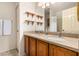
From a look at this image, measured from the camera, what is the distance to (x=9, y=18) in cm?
188

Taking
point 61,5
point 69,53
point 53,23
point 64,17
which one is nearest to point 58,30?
point 53,23

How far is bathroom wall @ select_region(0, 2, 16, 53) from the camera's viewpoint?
1830 millimetres

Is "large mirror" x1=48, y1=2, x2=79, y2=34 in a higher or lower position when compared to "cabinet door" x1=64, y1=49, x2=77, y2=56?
higher

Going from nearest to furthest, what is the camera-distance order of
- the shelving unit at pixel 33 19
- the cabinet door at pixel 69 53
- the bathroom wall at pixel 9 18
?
the cabinet door at pixel 69 53, the bathroom wall at pixel 9 18, the shelving unit at pixel 33 19

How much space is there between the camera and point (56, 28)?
2.27 metres

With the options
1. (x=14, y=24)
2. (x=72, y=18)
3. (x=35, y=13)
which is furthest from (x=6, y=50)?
(x=72, y=18)

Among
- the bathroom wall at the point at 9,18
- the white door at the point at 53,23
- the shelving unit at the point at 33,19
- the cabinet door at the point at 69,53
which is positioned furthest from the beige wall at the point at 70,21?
the bathroom wall at the point at 9,18

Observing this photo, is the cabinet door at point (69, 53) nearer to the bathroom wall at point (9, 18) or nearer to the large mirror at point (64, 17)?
the large mirror at point (64, 17)

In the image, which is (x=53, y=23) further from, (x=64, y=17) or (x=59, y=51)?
(x=59, y=51)

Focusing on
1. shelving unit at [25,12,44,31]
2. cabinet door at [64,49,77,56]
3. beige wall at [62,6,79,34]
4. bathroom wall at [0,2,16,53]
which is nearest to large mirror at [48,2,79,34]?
beige wall at [62,6,79,34]

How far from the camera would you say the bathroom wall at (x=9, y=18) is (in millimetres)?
1830

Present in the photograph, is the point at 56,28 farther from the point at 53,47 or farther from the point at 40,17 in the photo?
the point at 53,47

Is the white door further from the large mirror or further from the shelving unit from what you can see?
the shelving unit

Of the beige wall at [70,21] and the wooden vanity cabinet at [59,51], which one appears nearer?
the wooden vanity cabinet at [59,51]
